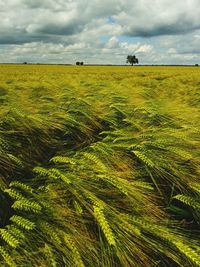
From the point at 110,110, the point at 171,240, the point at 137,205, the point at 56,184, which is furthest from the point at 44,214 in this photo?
the point at 110,110

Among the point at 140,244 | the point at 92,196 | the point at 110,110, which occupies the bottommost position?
the point at 140,244

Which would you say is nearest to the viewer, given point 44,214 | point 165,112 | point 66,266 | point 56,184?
point 66,266

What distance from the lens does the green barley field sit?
5.85ft

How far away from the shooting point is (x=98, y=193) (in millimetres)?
2068

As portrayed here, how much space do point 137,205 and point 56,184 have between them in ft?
1.63

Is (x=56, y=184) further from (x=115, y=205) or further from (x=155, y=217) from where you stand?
(x=155, y=217)

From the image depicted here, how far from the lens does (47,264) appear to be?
5.67 feet

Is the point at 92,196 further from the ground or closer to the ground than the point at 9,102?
closer to the ground

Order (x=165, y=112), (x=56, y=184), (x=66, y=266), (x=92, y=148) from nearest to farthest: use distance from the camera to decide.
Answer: (x=66, y=266) < (x=56, y=184) < (x=92, y=148) < (x=165, y=112)

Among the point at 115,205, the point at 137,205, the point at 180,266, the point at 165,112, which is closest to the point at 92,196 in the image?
the point at 115,205

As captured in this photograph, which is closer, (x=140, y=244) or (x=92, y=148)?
(x=140, y=244)

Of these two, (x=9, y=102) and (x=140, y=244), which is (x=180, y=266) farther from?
(x=9, y=102)

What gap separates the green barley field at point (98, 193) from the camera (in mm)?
1784

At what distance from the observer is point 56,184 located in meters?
2.14
